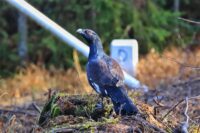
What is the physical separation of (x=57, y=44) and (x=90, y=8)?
1030mm

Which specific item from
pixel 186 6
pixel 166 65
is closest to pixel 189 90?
pixel 166 65

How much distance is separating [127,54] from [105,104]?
5706 mm

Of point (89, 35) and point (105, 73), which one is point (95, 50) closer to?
point (89, 35)

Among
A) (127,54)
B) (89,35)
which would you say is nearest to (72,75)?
(127,54)

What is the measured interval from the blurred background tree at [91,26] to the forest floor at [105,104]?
0.76 metres

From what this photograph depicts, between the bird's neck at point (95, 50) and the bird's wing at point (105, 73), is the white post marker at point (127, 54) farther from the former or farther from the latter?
the bird's wing at point (105, 73)

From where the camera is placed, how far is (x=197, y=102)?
7.52m

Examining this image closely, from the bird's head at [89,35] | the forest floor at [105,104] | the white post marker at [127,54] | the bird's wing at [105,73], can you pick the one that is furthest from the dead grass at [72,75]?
the bird's wing at [105,73]

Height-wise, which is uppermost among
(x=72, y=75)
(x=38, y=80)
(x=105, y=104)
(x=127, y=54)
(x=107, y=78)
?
(x=127, y=54)

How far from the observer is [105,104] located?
213 inches

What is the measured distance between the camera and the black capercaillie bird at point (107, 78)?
16.7ft

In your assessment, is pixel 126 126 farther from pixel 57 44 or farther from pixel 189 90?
pixel 57 44

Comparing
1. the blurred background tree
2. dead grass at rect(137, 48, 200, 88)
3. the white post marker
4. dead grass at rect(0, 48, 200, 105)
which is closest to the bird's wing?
dead grass at rect(0, 48, 200, 105)

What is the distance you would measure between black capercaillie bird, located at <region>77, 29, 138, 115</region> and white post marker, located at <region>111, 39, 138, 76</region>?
5.26 metres
